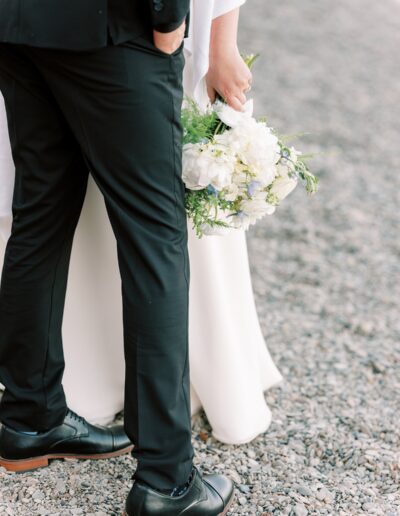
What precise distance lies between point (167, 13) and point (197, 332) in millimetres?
1159

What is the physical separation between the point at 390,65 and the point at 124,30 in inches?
239

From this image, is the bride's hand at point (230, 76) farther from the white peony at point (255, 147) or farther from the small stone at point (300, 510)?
the small stone at point (300, 510)

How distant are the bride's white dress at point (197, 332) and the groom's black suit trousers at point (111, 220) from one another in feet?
0.83

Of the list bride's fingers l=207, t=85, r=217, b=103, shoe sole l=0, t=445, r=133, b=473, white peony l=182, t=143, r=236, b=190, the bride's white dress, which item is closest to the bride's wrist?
bride's fingers l=207, t=85, r=217, b=103

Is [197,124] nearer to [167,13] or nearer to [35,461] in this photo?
[167,13]

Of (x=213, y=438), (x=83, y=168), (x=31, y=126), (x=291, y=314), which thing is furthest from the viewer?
(x=291, y=314)

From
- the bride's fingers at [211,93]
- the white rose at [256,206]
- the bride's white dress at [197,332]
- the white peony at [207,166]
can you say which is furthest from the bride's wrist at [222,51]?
the bride's white dress at [197,332]

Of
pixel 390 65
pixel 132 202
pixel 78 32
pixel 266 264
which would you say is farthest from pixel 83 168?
pixel 390 65

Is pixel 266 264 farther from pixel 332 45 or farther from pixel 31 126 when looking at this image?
pixel 332 45

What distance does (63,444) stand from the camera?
224 cm

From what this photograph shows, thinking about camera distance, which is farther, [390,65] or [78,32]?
[390,65]

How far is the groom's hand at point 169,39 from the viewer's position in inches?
63.4

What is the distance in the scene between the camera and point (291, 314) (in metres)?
3.47

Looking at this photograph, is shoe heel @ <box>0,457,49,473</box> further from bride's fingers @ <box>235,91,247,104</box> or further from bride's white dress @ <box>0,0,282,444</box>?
bride's fingers @ <box>235,91,247,104</box>
